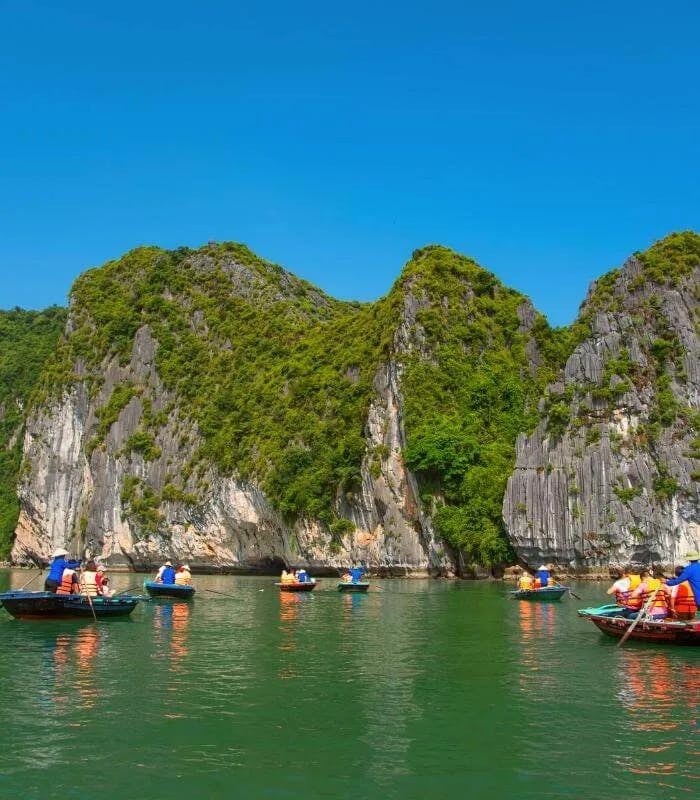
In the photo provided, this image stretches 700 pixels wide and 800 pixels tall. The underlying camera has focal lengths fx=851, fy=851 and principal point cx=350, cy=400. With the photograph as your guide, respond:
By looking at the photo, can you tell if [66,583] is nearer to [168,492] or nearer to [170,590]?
[170,590]

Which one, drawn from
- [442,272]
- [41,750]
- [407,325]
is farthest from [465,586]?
[41,750]

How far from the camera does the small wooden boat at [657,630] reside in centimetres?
2009

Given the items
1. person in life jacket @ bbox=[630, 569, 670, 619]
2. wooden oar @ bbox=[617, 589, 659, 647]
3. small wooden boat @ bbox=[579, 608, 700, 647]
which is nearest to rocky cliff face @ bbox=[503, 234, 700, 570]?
person in life jacket @ bbox=[630, 569, 670, 619]

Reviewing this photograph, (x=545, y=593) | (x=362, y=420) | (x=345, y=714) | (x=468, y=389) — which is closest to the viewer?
(x=345, y=714)

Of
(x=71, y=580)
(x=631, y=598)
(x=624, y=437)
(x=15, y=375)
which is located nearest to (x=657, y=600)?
(x=631, y=598)

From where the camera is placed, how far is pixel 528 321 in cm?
6234

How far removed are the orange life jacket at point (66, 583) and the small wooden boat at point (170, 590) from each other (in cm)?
816

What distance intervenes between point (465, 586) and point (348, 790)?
34.8 meters

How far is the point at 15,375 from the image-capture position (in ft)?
366

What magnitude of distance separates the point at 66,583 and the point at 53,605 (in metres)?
0.89

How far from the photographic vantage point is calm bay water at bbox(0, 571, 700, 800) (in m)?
10.3

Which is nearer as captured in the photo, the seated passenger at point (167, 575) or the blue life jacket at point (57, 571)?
the blue life jacket at point (57, 571)

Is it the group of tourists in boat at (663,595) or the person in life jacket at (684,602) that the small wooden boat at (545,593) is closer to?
the group of tourists in boat at (663,595)

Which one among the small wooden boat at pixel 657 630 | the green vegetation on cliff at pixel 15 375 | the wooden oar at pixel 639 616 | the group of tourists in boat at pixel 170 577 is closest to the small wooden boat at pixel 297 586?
the group of tourists in boat at pixel 170 577
